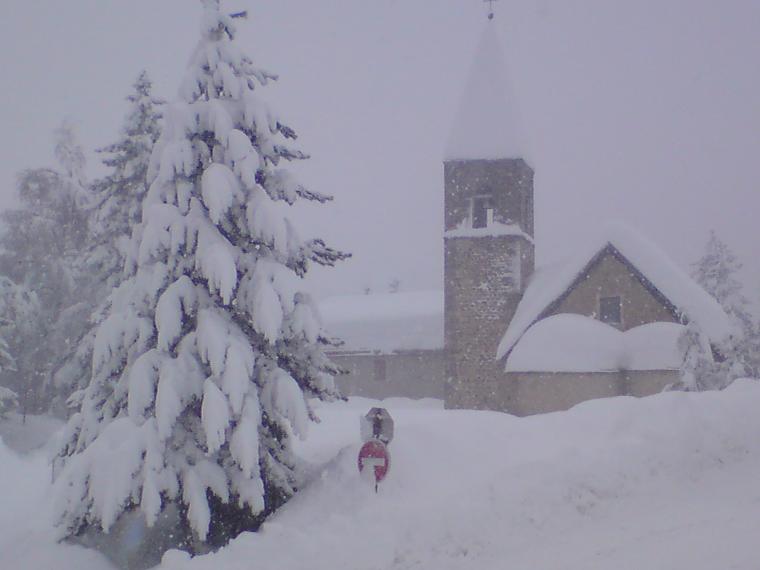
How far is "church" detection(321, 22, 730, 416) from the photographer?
83.5 ft

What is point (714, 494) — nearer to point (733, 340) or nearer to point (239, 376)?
point (239, 376)

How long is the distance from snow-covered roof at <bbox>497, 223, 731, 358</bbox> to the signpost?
52.4ft

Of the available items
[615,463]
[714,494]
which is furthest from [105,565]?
[714,494]

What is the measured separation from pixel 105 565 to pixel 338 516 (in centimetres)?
417

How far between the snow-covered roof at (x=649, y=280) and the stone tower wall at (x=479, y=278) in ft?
4.73

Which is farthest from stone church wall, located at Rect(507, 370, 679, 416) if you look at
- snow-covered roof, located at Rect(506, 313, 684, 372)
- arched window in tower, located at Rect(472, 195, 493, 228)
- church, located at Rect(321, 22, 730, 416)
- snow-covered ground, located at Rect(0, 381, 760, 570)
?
snow-covered ground, located at Rect(0, 381, 760, 570)

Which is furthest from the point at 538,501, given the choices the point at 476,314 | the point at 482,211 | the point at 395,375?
the point at 395,375

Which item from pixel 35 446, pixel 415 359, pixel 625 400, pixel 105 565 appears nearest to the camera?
pixel 105 565

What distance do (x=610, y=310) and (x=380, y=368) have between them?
714 inches

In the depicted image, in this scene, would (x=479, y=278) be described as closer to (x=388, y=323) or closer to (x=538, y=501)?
(x=388, y=323)

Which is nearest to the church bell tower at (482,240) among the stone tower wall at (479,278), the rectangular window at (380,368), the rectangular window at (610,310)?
the stone tower wall at (479,278)

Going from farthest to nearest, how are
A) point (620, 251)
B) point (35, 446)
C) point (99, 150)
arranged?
point (35, 446) → point (620, 251) → point (99, 150)

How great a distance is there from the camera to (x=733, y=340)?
2381cm

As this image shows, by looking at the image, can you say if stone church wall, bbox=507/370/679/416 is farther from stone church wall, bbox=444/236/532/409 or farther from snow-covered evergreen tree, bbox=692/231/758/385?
snow-covered evergreen tree, bbox=692/231/758/385
